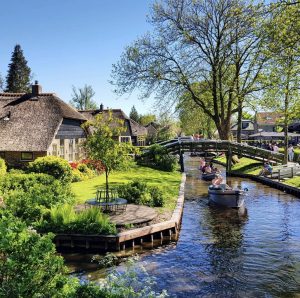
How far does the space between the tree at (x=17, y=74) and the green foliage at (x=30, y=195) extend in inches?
2132

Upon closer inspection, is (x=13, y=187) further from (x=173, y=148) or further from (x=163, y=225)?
(x=173, y=148)

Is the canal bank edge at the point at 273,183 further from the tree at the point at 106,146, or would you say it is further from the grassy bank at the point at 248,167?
the tree at the point at 106,146

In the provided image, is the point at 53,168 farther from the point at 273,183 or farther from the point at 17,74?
the point at 17,74

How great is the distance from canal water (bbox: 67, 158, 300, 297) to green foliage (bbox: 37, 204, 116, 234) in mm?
1922

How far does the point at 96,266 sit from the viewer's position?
529 inches

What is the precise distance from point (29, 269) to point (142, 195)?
13939 mm

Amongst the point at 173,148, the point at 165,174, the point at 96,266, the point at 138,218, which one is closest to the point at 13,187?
the point at 138,218

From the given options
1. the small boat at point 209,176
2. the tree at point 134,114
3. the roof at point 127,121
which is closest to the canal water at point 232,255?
the small boat at point 209,176

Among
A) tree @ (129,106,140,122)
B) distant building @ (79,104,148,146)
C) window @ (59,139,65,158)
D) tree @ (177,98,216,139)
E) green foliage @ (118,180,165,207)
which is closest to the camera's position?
green foliage @ (118,180,165,207)

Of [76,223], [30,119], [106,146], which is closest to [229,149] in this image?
[30,119]

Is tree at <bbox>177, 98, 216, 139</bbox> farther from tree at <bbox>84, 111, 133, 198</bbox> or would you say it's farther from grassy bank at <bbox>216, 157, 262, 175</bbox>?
tree at <bbox>84, 111, 133, 198</bbox>

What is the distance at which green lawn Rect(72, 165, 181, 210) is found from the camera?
74.7ft

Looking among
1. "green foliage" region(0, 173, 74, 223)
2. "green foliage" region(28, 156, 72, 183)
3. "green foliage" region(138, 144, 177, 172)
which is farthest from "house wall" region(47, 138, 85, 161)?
"green foliage" region(0, 173, 74, 223)

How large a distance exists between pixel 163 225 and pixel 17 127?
19.7m
